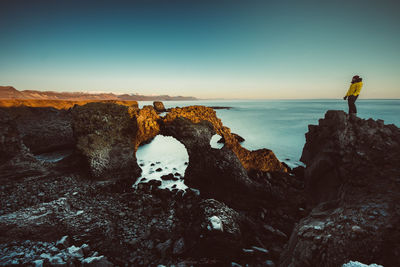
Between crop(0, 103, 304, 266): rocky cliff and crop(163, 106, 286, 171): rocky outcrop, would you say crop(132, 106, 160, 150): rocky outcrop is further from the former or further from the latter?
crop(163, 106, 286, 171): rocky outcrop

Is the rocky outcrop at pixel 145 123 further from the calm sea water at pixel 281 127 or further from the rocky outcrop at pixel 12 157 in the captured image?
the calm sea water at pixel 281 127

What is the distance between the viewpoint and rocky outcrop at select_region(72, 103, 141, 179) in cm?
712

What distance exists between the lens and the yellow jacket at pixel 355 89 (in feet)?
24.1

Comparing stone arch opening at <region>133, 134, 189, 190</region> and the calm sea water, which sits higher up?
the calm sea water

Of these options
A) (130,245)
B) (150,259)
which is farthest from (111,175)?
(150,259)

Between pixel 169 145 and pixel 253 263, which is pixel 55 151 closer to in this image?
pixel 169 145

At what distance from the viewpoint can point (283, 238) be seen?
444 centimetres

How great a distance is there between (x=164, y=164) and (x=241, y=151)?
18.3 feet

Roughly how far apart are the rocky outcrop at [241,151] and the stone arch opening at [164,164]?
10.2 feet

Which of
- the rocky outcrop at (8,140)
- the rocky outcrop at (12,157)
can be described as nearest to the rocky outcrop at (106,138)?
the rocky outcrop at (12,157)

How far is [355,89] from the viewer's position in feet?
24.4

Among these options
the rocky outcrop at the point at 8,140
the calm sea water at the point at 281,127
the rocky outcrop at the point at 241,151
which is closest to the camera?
the rocky outcrop at the point at 8,140

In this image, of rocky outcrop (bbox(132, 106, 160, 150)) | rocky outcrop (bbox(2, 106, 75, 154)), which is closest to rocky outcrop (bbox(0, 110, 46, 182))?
rocky outcrop (bbox(132, 106, 160, 150))

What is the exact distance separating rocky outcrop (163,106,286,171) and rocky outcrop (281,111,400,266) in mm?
2470
